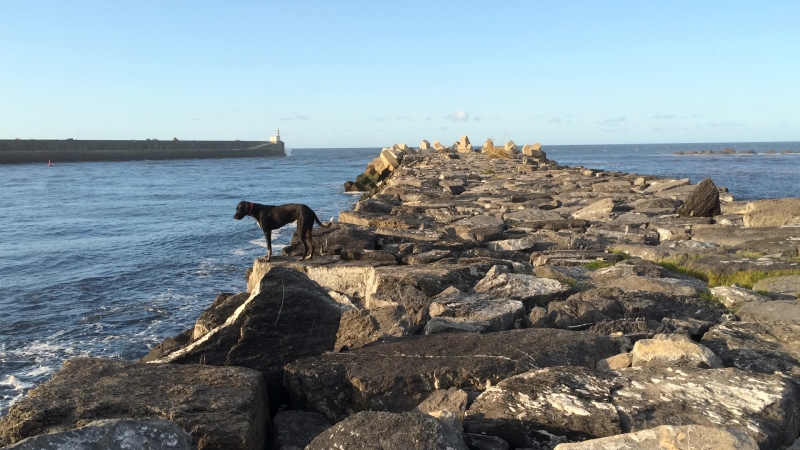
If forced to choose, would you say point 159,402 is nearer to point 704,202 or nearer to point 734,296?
point 734,296

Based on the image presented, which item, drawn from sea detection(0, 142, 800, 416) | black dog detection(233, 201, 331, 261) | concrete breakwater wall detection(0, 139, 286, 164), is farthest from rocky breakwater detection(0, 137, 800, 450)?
concrete breakwater wall detection(0, 139, 286, 164)

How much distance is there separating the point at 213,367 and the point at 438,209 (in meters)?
7.69

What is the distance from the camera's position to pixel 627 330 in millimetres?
4738

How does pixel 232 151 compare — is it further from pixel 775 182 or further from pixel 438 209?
pixel 438 209

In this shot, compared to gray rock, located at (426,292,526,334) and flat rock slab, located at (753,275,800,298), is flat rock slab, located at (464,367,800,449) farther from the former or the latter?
flat rock slab, located at (753,275,800,298)

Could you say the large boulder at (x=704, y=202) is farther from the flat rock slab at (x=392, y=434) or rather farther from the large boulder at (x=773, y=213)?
the flat rock slab at (x=392, y=434)

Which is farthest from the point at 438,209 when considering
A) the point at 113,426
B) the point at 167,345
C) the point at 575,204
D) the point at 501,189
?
the point at 113,426

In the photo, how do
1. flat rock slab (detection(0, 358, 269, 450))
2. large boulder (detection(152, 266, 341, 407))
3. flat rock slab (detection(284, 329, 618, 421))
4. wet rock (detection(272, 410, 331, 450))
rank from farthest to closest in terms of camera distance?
large boulder (detection(152, 266, 341, 407)), flat rock slab (detection(284, 329, 618, 421)), wet rock (detection(272, 410, 331, 450)), flat rock slab (detection(0, 358, 269, 450))

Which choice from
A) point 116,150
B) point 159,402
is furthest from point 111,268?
point 116,150

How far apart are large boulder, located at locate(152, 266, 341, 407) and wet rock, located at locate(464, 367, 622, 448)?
1450mm

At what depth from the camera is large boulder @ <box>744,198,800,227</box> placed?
8.68 metres

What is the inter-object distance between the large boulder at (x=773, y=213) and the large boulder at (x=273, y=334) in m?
6.89

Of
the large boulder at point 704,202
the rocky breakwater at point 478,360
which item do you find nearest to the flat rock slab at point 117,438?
the rocky breakwater at point 478,360

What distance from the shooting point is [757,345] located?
4371mm
